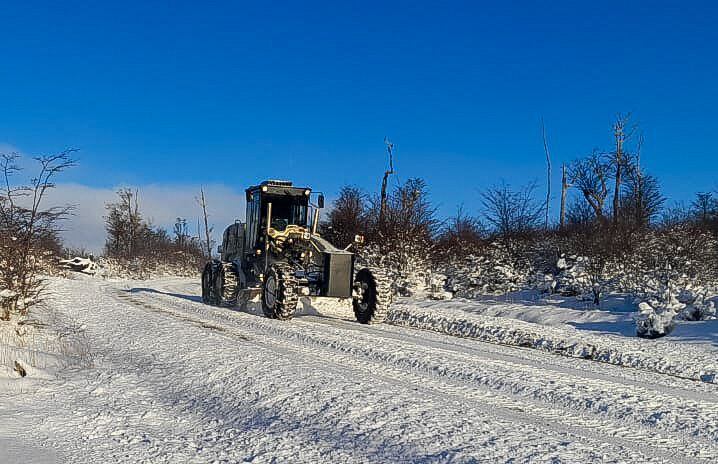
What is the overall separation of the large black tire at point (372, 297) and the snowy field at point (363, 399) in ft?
6.20

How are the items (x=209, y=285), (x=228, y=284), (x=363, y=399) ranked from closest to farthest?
1. (x=363, y=399)
2. (x=228, y=284)
3. (x=209, y=285)

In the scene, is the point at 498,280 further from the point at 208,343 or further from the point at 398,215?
the point at 208,343

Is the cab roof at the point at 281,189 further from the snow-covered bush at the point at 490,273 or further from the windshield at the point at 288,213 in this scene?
the snow-covered bush at the point at 490,273

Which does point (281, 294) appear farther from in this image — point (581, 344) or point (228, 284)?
point (581, 344)

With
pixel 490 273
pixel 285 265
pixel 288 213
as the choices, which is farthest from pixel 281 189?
pixel 490 273

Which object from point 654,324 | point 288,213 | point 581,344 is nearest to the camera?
Result: point 581,344

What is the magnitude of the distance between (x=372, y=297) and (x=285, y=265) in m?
2.14

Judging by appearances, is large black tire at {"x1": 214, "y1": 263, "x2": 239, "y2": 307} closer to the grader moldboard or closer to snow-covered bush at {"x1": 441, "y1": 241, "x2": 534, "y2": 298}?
the grader moldboard

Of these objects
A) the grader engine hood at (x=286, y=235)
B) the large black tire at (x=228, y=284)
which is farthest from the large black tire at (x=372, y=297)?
the large black tire at (x=228, y=284)

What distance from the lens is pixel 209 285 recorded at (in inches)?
755

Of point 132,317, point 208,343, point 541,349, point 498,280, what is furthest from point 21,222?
point 498,280

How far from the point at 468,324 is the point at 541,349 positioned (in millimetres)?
2490

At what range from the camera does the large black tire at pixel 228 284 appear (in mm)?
17438

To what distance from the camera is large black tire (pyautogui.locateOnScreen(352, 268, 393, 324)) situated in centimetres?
1393
